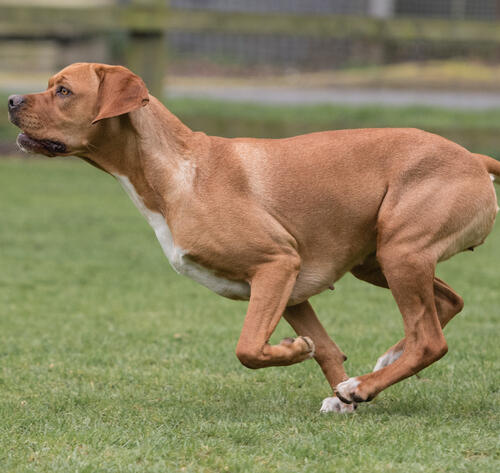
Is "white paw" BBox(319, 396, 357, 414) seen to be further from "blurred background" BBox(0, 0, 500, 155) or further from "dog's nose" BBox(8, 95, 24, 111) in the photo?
"blurred background" BBox(0, 0, 500, 155)

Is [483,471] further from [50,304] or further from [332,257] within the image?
[50,304]

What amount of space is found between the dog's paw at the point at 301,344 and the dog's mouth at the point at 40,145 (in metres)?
1.42

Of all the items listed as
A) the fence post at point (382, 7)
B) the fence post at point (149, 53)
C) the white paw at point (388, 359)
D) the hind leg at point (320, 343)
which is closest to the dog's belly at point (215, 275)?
the hind leg at point (320, 343)

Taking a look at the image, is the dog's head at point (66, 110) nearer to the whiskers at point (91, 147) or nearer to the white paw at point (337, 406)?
the whiskers at point (91, 147)

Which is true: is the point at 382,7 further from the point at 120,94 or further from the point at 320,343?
the point at 120,94

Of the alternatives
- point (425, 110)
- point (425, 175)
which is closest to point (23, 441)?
point (425, 175)

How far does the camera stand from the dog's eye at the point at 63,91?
15.1ft

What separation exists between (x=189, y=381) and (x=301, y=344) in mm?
1055

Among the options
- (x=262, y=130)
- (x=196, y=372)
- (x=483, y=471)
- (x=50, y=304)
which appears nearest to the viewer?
(x=483, y=471)

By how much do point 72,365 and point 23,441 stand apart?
1.47 m

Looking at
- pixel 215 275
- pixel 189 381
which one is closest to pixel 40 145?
pixel 215 275

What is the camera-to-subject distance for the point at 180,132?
4.75 meters

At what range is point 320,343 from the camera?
4934mm

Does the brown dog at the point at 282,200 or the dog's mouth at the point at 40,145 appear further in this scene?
the dog's mouth at the point at 40,145
